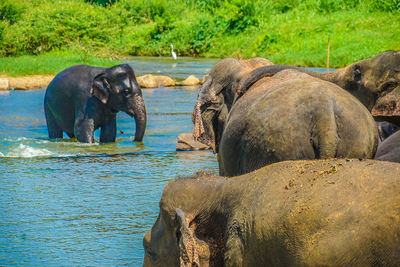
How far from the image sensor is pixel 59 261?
529 cm

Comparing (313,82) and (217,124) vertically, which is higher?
(313,82)

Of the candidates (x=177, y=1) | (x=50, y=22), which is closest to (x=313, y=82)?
(x=50, y=22)

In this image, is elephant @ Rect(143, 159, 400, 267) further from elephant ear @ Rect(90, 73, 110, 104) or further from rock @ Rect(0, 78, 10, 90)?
rock @ Rect(0, 78, 10, 90)

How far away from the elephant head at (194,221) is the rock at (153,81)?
665 inches

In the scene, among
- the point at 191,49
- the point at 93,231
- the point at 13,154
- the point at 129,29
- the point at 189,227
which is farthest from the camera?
the point at 129,29

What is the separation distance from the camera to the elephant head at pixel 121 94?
11.8m

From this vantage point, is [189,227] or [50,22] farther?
[50,22]

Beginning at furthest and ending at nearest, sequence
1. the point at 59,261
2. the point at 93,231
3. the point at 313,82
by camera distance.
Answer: the point at 93,231, the point at 59,261, the point at 313,82

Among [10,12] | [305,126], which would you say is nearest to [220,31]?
[10,12]

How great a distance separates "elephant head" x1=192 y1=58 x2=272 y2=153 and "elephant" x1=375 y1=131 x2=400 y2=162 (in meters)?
1.10

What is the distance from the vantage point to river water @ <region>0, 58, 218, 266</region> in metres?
5.58

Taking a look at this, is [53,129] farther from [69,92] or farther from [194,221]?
[194,221]

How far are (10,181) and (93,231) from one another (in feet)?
8.30

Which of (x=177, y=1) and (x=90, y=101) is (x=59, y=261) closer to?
(x=90, y=101)
